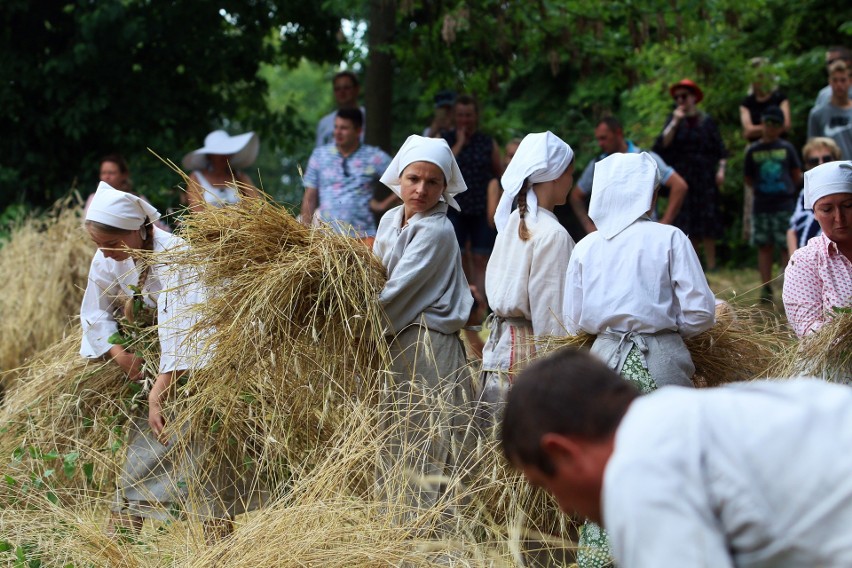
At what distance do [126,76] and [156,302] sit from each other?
233 inches

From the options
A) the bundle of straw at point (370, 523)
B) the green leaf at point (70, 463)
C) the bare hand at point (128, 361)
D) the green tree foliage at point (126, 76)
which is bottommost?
the bundle of straw at point (370, 523)

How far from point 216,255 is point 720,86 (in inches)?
315

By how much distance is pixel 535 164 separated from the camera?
14.1 ft

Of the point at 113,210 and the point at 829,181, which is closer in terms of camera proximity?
the point at 829,181

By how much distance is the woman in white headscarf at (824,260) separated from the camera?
3965 millimetres

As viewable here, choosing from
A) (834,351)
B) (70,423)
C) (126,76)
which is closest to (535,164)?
(834,351)

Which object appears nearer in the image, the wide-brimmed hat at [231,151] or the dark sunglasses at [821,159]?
the dark sunglasses at [821,159]

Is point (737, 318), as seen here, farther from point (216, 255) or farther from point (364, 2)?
point (364, 2)

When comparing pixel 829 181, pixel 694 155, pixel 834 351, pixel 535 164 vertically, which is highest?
pixel 535 164

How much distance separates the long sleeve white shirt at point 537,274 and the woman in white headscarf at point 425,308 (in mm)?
239

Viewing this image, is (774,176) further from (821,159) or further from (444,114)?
(444,114)

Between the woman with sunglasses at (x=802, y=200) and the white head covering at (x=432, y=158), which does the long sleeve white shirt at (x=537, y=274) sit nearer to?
the white head covering at (x=432, y=158)

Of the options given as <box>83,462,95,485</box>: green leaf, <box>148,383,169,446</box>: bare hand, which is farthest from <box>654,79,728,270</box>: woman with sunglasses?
<box>83,462,95,485</box>: green leaf

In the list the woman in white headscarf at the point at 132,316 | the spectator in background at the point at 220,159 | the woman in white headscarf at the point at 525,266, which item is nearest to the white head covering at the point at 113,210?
the woman in white headscarf at the point at 132,316
